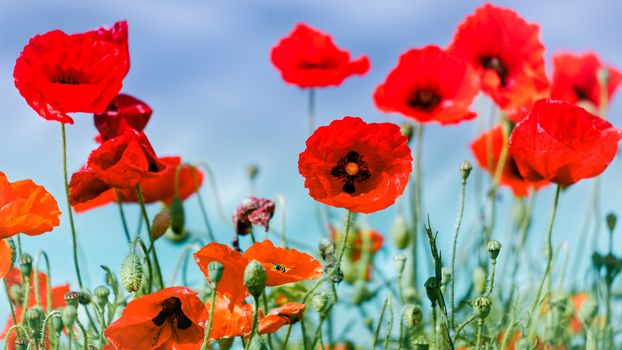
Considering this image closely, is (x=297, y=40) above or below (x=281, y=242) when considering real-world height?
above

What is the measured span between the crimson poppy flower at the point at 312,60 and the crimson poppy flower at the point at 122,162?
966 mm

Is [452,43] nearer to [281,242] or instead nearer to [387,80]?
[387,80]

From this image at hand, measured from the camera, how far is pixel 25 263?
A: 163 cm

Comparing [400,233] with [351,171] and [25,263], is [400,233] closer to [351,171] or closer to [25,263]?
[351,171]

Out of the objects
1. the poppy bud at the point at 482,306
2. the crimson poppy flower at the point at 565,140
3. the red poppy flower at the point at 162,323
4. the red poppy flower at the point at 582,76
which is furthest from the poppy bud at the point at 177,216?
the red poppy flower at the point at 582,76

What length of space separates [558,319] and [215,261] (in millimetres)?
1070

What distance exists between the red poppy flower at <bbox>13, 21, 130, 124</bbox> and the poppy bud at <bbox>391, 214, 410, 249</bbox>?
3.88ft

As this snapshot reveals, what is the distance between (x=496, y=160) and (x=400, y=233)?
37cm

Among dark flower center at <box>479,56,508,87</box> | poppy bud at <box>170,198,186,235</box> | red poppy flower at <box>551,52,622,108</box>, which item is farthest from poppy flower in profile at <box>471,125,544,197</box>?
poppy bud at <box>170,198,186,235</box>

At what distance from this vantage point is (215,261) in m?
1.34

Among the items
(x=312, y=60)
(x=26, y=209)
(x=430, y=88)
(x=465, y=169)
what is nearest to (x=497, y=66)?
(x=430, y=88)

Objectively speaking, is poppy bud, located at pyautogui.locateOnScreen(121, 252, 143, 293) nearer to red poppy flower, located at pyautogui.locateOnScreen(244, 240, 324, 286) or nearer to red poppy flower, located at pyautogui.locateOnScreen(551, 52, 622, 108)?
red poppy flower, located at pyautogui.locateOnScreen(244, 240, 324, 286)

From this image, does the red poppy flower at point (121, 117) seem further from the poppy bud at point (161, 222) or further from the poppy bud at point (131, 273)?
the poppy bud at point (131, 273)

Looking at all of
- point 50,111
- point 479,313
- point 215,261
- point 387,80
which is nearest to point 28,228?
point 50,111
